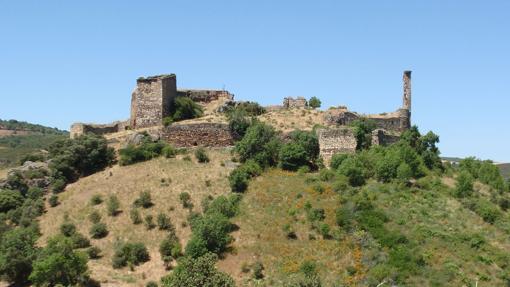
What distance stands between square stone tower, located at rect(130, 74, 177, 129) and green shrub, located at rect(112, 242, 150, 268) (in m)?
16.6

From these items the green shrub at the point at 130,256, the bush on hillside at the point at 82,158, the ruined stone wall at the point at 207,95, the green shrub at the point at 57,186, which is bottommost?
the green shrub at the point at 130,256

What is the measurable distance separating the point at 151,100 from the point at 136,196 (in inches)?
430

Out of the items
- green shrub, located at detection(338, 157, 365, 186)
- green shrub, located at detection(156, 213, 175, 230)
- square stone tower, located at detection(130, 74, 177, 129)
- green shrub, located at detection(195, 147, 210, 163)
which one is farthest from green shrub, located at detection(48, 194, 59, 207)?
green shrub, located at detection(338, 157, 365, 186)

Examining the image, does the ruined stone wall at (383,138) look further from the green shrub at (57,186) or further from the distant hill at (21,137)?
the distant hill at (21,137)

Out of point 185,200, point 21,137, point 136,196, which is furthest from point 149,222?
point 21,137

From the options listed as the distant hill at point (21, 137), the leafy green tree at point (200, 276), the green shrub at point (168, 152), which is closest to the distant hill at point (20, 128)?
the distant hill at point (21, 137)

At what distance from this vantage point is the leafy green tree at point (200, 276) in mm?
36719

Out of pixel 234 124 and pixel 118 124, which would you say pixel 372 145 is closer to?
pixel 234 124

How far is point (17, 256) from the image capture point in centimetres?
4506

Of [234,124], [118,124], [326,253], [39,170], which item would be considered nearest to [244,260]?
[326,253]

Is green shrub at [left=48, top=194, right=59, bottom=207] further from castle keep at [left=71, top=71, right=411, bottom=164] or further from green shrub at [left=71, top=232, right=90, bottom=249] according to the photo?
castle keep at [left=71, top=71, right=411, bottom=164]

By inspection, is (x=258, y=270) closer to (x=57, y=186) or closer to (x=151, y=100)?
(x=57, y=186)

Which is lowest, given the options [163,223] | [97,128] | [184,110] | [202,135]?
[163,223]

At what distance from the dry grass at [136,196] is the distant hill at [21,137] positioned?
52.7m
